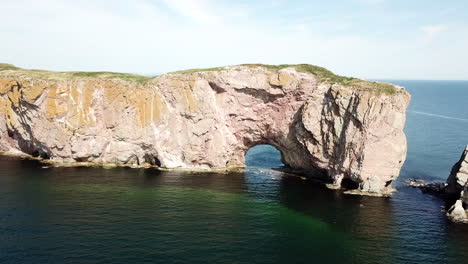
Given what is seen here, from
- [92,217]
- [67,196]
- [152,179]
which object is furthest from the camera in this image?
[152,179]

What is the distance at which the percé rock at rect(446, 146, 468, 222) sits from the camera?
175 ft

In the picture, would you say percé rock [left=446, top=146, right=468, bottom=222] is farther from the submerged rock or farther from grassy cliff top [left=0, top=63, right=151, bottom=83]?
grassy cliff top [left=0, top=63, right=151, bottom=83]

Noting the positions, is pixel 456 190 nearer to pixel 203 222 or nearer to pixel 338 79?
pixel 338 79

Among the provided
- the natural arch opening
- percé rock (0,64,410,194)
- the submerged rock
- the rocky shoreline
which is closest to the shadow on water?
the rocky shoreline

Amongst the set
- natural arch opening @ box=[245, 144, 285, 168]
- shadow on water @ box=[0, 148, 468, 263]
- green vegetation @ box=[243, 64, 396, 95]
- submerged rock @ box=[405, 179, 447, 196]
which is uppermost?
green vegetation @ box=[243, 64, 396, 95]

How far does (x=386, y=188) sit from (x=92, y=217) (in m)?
53.4

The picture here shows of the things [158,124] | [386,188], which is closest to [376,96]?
[386,188]

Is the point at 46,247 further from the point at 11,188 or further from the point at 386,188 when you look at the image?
the point at 386,188

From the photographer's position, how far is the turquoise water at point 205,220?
39.1m

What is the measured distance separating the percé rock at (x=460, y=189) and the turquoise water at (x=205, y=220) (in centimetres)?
291

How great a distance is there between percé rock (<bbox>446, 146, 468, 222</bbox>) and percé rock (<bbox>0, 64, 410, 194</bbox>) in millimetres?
18580

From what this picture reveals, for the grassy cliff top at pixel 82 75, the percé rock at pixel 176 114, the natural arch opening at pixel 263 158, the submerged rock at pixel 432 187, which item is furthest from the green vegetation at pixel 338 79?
the grassy cliff top at pixel 82 75

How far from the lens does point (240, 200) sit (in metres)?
58.1

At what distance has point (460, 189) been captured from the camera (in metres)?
60.9
